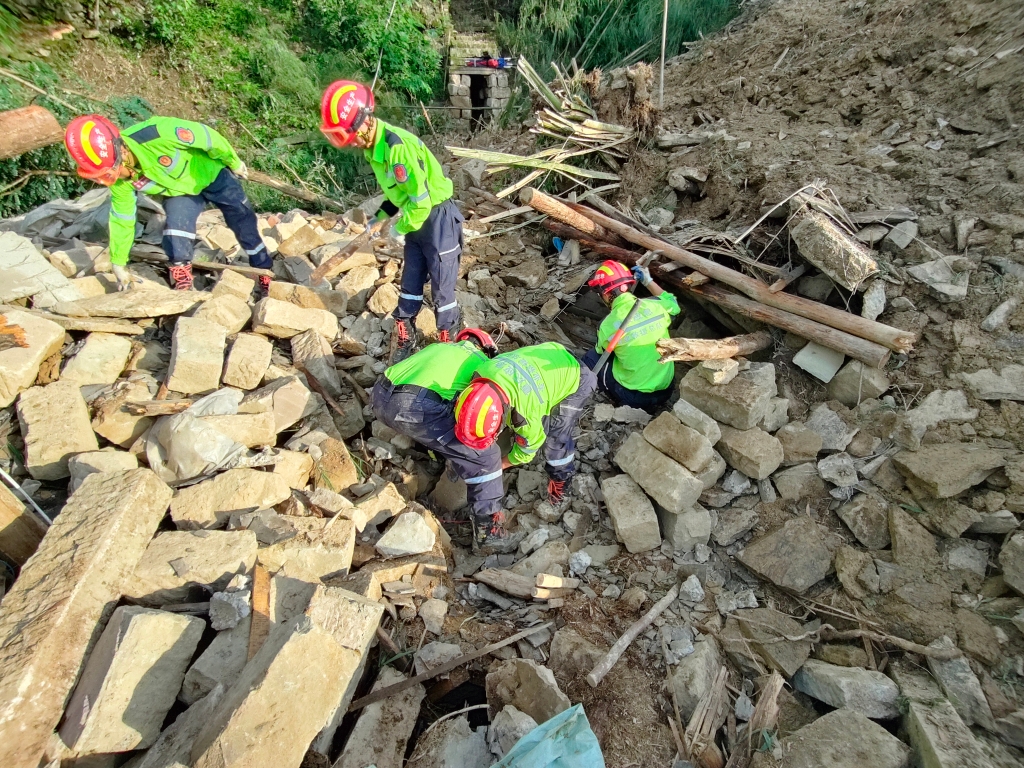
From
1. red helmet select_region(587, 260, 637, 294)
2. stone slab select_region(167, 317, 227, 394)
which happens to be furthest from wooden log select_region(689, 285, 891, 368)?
→ stone slab select_region(167, 317, 227, 394)

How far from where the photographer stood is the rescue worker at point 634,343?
4.32 meters

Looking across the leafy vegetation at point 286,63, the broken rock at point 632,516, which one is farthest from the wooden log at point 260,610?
the leafy vegetation at point 286,63

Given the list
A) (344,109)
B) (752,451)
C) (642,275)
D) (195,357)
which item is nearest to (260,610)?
(195,357)

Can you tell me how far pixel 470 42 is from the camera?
10469 millimetres

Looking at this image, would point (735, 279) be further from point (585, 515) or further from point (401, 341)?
point (401, 341)

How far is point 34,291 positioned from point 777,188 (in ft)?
20.3

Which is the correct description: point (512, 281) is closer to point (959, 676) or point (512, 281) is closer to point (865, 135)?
point (865, 135)

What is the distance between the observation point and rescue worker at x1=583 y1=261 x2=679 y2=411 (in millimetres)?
4316

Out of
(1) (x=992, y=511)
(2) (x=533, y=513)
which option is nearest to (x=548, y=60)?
(2) (x=533, y=513)

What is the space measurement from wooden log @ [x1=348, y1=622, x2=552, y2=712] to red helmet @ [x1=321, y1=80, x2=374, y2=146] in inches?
146

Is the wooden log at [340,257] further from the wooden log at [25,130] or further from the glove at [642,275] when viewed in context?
the wooden log at [25,130]

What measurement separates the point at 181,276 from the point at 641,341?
4.11 m

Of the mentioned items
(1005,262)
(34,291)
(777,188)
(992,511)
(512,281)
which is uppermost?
(34,291)

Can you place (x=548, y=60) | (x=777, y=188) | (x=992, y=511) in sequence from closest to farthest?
(x=992, y=511) → (x=777, y=188) → (x=548, y=60)
